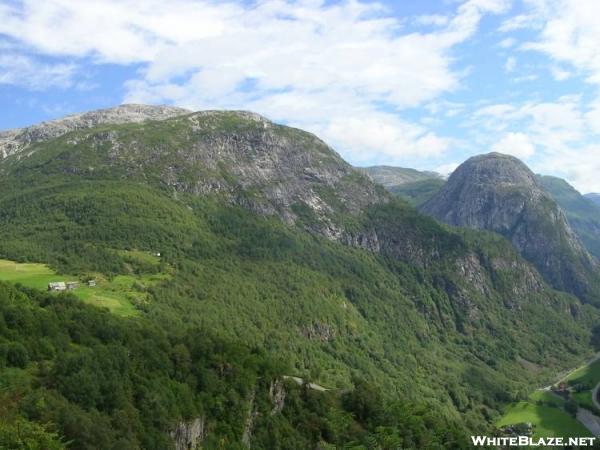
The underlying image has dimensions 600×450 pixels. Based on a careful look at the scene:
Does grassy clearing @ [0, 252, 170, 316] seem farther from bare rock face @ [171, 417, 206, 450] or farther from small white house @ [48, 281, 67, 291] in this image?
bare rock face @ [171, 417, 206, 450]

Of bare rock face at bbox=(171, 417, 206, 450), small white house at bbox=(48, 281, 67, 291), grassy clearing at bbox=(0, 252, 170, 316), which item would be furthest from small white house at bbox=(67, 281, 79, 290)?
bare rock face at bbox=(171, 417, 206, 450)

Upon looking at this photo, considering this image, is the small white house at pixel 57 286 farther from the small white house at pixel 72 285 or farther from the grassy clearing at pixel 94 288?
the grassy clearing at pixel 94 288

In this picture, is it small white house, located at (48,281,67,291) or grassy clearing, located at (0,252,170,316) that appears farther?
grassy clearing, located at (0,252,170,316)

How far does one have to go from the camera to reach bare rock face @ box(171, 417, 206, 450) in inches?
3337

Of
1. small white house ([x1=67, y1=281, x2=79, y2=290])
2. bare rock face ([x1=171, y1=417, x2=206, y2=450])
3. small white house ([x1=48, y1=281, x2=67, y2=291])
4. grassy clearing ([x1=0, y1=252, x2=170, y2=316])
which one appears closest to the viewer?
bare rock face ([x1=171, y1=417, x2=206, y2=450])

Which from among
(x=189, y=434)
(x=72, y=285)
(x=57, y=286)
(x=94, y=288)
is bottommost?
(x=189, y=434)

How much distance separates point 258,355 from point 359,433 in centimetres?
2655

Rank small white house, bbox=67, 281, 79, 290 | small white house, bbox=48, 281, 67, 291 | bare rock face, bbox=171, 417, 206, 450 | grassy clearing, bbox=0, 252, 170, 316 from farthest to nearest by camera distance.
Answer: small white house, bbox=67, 281, 79, 290, grassy clearing, bbox=0, 252, 170, 316, small white house, bbox=48, 281, 67, 291, bare rock face, bbox=171, 417, 206, 450

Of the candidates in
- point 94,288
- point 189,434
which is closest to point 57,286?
point 94,288

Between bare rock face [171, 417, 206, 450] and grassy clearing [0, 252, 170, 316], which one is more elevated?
grassy clearing [0, 252, 170, 316]

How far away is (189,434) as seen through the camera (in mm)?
87375

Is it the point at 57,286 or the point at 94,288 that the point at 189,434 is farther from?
the point at 94,288

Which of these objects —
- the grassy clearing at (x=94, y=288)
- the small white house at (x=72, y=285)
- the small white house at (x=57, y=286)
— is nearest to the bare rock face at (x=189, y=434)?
the grassy clearing at (x=94, y=288)

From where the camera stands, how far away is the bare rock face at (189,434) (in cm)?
8475
